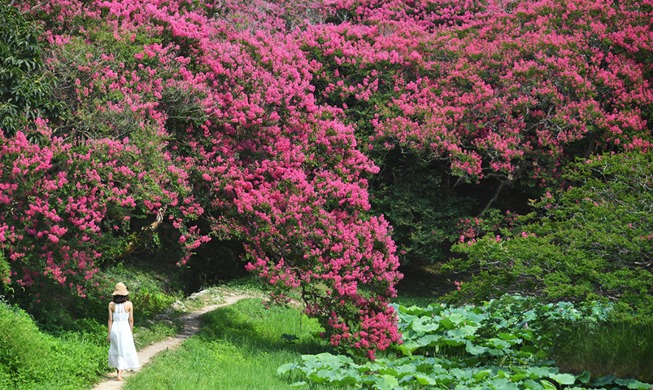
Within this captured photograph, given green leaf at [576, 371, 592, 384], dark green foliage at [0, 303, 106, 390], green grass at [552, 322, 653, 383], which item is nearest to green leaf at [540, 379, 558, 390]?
green leaf at [576, 371, 592, 384]

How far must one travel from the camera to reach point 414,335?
51.0 ft

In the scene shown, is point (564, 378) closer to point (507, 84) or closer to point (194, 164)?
point (194, 164)

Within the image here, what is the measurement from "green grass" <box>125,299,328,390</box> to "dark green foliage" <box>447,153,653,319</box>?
3665 millimetres

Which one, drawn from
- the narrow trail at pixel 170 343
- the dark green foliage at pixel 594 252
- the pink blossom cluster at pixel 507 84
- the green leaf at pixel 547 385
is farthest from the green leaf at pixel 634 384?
the pink blossom cluster at pixel 507 84

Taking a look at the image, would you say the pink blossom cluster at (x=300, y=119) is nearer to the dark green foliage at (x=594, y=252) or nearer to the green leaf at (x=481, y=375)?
the dark green foliage at (x=594, y=252)

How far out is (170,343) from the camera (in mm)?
13914

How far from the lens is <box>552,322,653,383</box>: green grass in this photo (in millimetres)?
12266

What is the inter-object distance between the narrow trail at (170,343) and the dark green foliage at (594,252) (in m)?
5.20

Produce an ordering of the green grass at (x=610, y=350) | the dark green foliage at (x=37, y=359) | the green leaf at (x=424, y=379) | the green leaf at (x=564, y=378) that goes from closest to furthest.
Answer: the dark green foliage at (x=37, y=359), the green leaf at (x=424, y=379), the green leaf at (x=564, y=378), the green grass at (x=610, y=350)

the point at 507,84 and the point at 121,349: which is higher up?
the point at 507,84

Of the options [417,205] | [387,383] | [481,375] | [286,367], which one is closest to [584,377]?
[481,375]

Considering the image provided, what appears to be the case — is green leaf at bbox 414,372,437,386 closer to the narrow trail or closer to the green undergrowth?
the green undergrowth

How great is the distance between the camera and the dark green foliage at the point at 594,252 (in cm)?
1203

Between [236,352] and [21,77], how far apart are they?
5.90 meters
